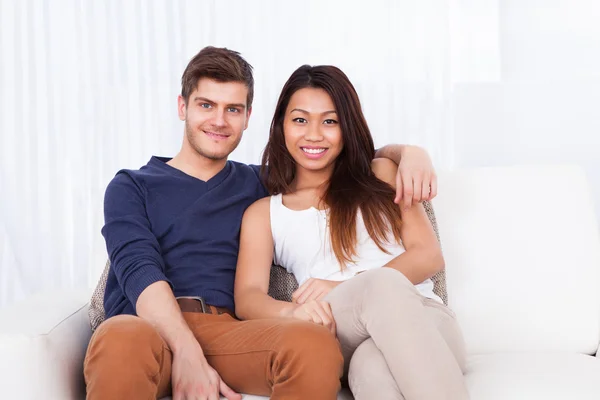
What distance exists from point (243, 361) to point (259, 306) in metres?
0.23

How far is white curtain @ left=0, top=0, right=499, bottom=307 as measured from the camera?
3537 millimetres

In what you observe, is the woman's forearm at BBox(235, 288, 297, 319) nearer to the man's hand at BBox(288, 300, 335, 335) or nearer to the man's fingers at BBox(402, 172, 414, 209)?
the man's hand at BBox(288, 300, 335, 335)

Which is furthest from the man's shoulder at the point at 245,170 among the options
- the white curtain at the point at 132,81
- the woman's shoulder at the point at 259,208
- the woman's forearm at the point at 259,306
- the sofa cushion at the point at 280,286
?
the white curtain at the point at 132,81

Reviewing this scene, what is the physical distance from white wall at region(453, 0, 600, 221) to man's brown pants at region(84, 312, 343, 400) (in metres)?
2.32

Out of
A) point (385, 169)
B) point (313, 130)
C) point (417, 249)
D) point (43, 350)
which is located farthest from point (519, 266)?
point (43, 350)

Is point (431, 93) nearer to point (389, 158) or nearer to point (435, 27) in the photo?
point (435, 27)

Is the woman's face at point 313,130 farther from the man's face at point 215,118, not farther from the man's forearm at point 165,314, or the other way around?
the man's forearm at point 165,314

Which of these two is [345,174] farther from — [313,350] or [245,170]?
[313,350]

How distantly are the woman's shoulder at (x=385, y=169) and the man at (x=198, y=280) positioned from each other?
0.03 metres

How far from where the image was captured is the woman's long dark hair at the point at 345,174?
6.30ft

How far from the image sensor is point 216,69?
1991 millimetres

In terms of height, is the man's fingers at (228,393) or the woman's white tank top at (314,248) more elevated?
the woman's white tank top at (314,248)

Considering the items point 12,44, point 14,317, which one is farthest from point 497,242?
point 12,44

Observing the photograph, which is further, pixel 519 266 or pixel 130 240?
pixel 519 266
